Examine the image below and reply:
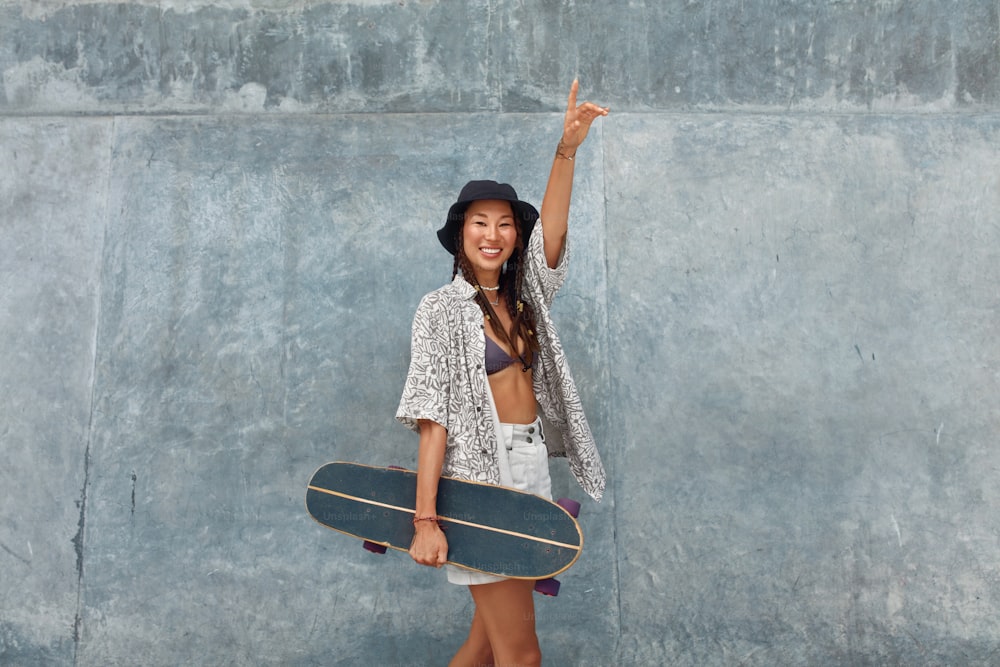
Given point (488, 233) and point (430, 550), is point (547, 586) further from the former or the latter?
point (488, 233)

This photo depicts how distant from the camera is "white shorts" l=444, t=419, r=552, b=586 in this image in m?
2.61

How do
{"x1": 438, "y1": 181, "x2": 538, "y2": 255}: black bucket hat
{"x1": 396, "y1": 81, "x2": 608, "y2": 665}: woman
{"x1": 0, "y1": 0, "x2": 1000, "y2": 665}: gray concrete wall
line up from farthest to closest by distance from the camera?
{"x1": 0, "y1": 0, "x2": 1000, "y2": 665}: gray concrete wall → {"x1": 438, "y1": 181, "x2": 538, "y2": 255}: black bucket hat → {"x1": 396, "y1": 81, "x2": 608, "y2": 665}: woman

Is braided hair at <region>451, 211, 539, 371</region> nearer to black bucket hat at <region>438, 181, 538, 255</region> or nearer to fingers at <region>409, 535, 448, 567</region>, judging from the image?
black bucket hat at <region>438, 181, 538, 255</region>

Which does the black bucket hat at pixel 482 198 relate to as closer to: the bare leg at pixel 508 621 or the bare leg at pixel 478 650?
the bare leg at pixel 508 621

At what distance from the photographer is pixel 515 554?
2475mm

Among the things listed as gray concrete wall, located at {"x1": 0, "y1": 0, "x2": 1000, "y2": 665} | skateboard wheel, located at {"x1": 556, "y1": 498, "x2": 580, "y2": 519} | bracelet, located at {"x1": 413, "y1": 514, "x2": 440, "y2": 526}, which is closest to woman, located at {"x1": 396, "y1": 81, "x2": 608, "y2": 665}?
bracelet, located at {"x1": 413, "y1": 514, "x2": 440, "y2": 526}

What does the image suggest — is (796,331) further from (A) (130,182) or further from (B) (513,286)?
(A) (130,182)

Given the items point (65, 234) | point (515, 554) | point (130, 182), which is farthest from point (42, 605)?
point (515, 554)

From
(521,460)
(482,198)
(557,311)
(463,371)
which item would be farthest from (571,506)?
(557,311)

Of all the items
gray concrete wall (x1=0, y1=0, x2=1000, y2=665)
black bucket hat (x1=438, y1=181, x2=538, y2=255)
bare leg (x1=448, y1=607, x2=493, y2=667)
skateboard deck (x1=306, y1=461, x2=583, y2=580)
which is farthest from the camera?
gray concrete wall (x1=0, y1=0, x2=1000, y2=665)

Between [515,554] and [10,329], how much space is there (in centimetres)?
284

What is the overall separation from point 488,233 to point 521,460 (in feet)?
2.36

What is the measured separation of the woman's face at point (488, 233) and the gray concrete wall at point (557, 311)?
1.20 meters

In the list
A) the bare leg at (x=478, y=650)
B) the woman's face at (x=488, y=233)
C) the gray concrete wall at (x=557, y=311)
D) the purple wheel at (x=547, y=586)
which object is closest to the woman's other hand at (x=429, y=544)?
the purple wheel at (x=547, y=586)
